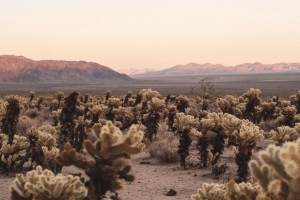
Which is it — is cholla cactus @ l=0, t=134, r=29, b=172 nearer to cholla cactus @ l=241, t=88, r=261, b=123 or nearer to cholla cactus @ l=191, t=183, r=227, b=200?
cholla cactus @ l=191, t=183, r=227, b=200

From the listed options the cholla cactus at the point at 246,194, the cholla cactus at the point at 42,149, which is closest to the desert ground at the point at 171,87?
the cholla cactus at the point at 42,149

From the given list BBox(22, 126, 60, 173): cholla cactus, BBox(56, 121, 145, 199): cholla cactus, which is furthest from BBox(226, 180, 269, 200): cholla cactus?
BBox(22, 126, 60, 173): cholla cactus

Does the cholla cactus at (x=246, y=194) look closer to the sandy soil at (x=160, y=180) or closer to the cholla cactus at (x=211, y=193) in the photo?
the cholla cactus at (x=211, y=193)

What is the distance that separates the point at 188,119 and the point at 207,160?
1.65m

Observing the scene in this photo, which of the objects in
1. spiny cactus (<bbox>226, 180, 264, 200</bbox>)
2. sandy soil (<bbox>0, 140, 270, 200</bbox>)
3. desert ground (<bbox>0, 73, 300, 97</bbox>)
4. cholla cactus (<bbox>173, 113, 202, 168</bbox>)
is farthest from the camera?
desert ground (<bbox>0, 73, 300, 97</bbox>)

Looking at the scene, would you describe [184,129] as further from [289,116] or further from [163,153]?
[289,116]

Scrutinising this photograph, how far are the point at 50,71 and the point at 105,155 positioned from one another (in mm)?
143596

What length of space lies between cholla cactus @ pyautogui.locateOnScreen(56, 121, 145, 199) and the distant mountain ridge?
128 metres

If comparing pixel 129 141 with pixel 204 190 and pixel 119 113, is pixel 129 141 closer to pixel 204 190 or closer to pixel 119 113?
→ pixel 204 190

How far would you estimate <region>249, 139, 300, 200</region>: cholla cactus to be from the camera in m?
2.32

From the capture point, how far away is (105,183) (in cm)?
381

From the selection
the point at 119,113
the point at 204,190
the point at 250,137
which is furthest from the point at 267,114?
the point at 204,190

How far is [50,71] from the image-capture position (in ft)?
464

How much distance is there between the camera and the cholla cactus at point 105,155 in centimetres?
365
